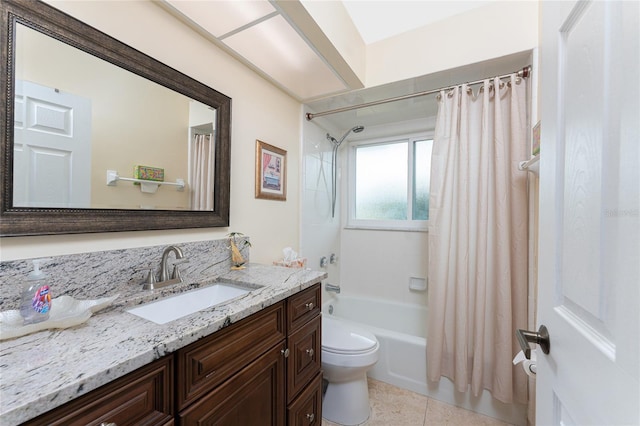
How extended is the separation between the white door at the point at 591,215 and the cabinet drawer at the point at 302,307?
2.79ft

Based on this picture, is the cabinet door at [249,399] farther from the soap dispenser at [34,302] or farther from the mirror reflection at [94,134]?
the mirror reflection at [94,134]

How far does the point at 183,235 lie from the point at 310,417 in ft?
3.67

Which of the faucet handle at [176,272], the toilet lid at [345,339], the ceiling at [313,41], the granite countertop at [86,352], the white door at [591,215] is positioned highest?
the ceiling at [313,41]

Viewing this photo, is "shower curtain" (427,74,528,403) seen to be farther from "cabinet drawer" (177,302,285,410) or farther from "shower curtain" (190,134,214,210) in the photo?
"shower curtain" (190,134,214,210)

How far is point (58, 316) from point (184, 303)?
→ 0.42 m

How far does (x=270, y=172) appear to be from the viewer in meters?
1.81

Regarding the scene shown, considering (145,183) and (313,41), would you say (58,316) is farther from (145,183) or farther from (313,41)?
(313,41)

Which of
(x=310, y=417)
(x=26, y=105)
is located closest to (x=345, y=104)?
(x=26, y=105)

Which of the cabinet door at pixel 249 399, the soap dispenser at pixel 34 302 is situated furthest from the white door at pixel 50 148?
the cabinet door at pixel 249 399

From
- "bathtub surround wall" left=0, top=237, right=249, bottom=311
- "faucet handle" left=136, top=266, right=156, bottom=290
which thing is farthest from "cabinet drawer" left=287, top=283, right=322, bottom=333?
"faucet handle" left=136, top=266, right=156, bottom=290

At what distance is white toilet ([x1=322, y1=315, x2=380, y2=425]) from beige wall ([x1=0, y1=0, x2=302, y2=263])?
0.74 meters

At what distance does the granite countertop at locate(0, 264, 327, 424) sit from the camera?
45cm

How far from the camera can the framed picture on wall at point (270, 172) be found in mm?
1713

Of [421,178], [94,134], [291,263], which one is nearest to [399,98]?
[421,178]
